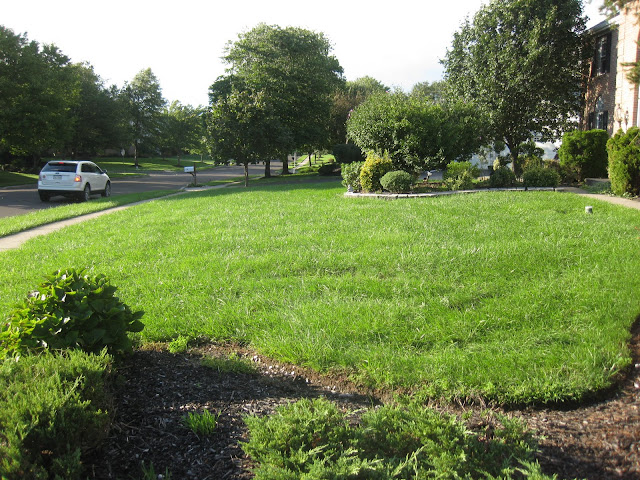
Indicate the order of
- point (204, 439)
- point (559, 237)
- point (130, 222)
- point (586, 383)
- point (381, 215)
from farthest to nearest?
point (130, 222) → point (381, 215) → point (559, 237) → point (586, 383) → point (204, 439)

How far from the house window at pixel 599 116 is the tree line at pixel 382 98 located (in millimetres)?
1198

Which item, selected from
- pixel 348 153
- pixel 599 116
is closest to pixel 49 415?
pixel 599 116

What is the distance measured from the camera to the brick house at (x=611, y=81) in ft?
50.3

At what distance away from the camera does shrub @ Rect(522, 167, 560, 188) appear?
1320 cm

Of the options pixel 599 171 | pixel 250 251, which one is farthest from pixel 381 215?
pixel 599 171

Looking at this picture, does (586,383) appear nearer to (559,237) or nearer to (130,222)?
(559,237)

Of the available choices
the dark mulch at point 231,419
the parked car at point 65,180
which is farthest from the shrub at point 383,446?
the parked car at point 65,180

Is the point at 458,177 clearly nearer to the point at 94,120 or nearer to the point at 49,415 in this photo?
the point at 49,415

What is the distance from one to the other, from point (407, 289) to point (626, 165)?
9042mm

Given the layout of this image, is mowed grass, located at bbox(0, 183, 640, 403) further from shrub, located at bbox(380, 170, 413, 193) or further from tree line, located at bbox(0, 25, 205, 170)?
tree line, located at bbox(0, 25, 205, 170)

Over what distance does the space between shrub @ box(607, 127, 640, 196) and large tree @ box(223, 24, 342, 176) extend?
1683cm

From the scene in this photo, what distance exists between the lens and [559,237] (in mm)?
6723

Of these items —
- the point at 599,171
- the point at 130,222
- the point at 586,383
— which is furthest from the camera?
the point at 599,171

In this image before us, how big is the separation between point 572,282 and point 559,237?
6.02ft
